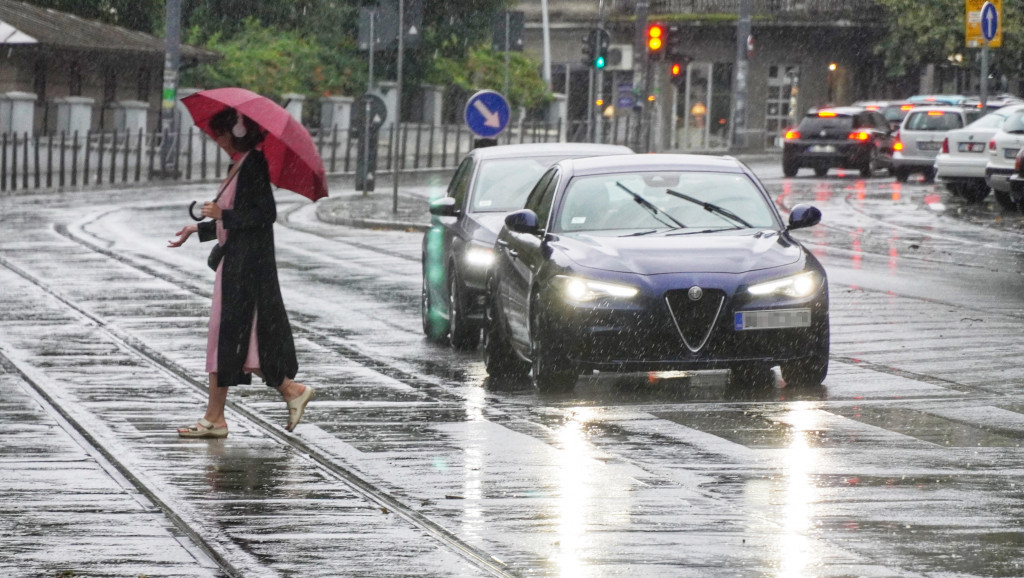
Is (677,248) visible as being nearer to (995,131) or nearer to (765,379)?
(765,379)

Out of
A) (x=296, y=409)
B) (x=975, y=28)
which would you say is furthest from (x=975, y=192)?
(x=296, y=409)

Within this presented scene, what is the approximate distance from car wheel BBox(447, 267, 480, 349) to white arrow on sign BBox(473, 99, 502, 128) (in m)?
14.1

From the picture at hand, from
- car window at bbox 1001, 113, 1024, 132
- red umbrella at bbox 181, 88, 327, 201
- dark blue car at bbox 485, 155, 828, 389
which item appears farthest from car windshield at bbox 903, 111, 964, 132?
red umbrella at bbox 181, 88, 327, 201

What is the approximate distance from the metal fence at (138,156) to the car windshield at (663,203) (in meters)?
26.8

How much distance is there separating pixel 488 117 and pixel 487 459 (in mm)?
19566

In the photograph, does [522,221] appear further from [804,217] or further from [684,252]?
[804,217]

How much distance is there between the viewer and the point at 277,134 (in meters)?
9.73

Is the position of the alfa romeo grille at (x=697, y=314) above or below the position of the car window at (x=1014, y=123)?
below

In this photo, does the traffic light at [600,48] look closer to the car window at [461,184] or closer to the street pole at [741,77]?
the street pole at [741,77]

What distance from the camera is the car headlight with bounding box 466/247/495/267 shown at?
14141 mm

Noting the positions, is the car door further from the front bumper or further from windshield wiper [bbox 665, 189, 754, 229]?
windshield wiper [bbox 665, 189, 754, 229]

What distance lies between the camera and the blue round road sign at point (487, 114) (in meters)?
28.3

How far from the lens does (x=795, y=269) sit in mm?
11727

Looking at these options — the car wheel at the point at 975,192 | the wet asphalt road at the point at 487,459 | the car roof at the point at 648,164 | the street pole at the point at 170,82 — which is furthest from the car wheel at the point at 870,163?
the car roof at the point at 648,164
